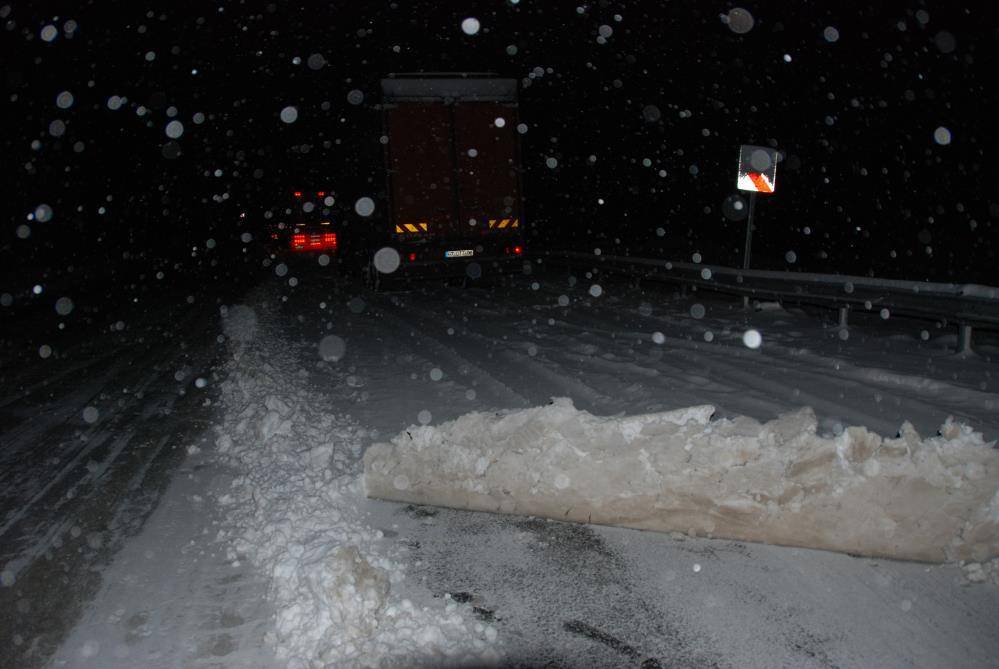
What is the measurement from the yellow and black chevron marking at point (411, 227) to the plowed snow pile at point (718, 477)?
1202 centimetres

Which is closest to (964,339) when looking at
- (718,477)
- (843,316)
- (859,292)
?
(859,292)

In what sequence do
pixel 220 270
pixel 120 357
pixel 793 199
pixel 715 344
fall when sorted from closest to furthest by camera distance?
pixel 715 344 → pixel 120 357 → pixel 793 199 → pixel 220 270

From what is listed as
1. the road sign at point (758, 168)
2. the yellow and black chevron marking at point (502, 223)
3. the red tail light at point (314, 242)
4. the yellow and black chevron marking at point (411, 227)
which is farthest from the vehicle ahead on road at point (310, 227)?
the road sign at point (758, 168)

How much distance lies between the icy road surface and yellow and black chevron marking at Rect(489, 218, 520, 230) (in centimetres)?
945

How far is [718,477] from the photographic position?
4590 millimetres

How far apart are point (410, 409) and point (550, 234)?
1469 inches

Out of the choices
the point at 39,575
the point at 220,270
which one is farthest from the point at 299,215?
the point at 39,575

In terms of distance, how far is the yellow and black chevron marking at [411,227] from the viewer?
1698 cm

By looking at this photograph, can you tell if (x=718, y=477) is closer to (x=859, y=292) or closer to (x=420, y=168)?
(x=859, y=292)

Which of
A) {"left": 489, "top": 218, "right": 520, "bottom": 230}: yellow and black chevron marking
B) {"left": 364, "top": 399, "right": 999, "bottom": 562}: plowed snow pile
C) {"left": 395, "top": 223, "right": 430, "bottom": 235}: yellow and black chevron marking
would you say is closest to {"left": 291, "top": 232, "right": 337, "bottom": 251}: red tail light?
{"left": 395, "top": 223, "right": 430, "bottom": 235}: yellow and black chevron marking

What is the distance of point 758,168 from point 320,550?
10.9 m

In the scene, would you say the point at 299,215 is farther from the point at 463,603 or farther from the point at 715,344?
the point at 463,603

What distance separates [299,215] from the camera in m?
38.6

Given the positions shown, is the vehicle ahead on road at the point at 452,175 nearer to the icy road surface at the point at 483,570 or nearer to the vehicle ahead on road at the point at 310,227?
the icy road surface at the point at 483,570
